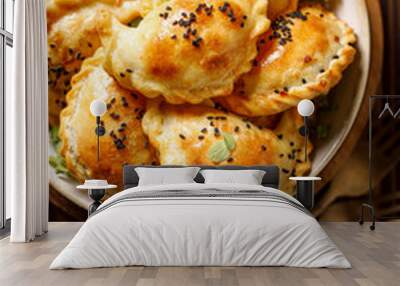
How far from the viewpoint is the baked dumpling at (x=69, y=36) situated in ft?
19.9

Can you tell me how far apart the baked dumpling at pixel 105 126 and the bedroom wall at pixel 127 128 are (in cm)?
1

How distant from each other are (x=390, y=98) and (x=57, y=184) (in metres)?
3.73

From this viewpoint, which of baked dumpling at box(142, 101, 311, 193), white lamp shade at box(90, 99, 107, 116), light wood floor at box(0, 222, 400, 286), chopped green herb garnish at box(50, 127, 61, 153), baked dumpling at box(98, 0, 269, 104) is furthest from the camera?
A: chopped green herb garnish at box(50, 127, 61, 153)

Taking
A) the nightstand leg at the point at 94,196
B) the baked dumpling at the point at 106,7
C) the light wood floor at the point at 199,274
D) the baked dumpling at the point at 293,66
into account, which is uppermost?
the baked dumpling at the point at 106,7

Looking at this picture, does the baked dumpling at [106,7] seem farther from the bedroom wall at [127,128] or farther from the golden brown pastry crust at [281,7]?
the golden brown pastry crust at [281,7]

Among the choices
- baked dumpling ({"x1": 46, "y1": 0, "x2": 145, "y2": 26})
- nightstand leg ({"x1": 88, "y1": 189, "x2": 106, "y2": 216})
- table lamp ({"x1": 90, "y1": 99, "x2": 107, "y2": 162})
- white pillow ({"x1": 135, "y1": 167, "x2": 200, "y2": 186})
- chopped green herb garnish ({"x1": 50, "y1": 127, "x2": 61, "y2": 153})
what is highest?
baked dumpling ({"x1": 46, "y1": 0, "x2": 145, "y2": 26})

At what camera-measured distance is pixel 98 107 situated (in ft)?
18.7

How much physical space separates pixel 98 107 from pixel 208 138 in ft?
3.72

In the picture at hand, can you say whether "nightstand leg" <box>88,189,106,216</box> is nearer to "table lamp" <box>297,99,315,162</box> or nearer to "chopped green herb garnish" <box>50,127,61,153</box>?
"chopped green herb garnish" <box>50,127,61,153</box>

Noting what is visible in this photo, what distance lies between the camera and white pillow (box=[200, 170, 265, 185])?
5.61m

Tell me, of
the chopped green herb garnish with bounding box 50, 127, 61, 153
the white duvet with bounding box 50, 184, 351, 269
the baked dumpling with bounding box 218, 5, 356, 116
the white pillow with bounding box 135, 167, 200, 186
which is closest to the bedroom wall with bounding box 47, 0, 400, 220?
the chopped green herb garnish with bounding box 50, 127, 61, 153

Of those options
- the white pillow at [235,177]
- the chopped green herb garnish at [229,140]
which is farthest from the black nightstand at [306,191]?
the chopped green herb garnish at [229,140]

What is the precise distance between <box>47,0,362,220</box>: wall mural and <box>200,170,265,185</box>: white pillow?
0.66 feet

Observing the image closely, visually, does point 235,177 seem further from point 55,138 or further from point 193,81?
point 55,138
